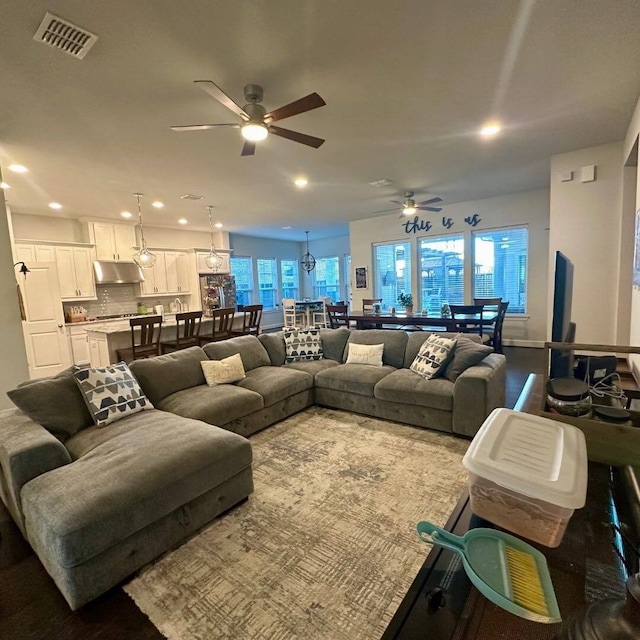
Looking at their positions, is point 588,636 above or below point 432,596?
above

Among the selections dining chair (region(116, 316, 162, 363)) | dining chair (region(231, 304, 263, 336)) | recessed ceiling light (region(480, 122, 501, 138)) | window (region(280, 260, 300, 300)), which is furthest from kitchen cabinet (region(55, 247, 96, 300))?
recessed ceiling light (region(480, 122, 501, 138))

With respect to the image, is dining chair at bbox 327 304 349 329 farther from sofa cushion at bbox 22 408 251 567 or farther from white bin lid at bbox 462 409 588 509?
white bin lid at bbox 462 409 588 509

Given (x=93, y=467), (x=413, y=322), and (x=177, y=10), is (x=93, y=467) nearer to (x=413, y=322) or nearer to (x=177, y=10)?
(x=177, y=10)

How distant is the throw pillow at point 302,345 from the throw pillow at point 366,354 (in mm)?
463

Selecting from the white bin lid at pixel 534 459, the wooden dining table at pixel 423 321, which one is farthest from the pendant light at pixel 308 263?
the white bin lid at pixel 534 459

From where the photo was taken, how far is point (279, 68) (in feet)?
7.77

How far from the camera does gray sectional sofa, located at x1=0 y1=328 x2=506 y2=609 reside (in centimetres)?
153

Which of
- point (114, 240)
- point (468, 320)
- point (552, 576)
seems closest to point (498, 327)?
point (468, 320)

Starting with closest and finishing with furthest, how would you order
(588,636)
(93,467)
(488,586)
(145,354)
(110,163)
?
(588,636)
(488,586)
(93,467)
(110,163)
(145,354)

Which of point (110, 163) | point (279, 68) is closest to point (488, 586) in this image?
point (279, 68)

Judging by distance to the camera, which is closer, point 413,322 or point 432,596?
point 432,596

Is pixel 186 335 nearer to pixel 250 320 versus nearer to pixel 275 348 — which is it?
pixel 250 320

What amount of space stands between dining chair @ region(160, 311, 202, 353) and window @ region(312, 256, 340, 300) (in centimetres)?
590

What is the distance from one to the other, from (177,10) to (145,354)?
4190 mm
